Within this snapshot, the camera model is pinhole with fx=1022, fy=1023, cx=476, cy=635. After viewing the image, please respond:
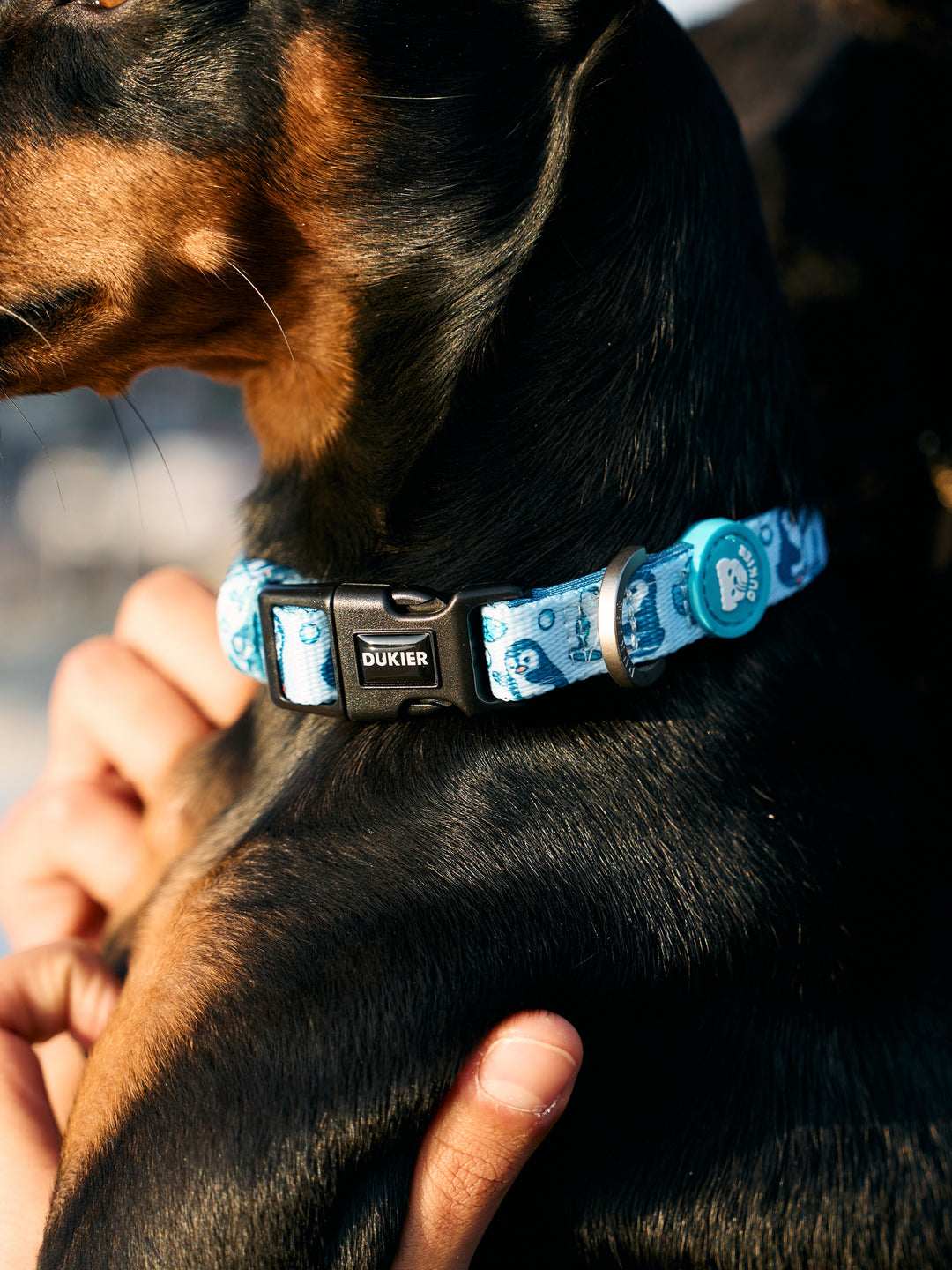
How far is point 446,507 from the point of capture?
1.10m

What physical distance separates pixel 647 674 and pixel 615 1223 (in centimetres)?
56

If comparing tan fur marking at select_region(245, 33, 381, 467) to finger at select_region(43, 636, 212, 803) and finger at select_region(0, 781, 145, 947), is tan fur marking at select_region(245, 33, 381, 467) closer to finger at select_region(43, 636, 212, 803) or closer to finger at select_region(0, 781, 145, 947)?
finger at select_region(43, 636, 212, 803)

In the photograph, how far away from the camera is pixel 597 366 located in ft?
3.50

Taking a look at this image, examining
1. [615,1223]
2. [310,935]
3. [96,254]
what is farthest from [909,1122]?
[96,254]

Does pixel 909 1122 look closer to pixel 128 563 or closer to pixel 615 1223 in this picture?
pixel 615 1223

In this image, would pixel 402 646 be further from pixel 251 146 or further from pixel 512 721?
pixel 251 146

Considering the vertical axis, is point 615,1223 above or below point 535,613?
below

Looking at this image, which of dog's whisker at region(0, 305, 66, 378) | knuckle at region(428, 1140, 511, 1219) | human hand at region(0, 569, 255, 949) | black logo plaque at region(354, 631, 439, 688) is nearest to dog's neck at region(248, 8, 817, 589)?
black logo plaque at region(354, 631, 439, 688)

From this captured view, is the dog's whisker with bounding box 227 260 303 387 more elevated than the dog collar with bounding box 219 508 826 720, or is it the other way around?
the dog's whisker with bounding box 227 260 303 387

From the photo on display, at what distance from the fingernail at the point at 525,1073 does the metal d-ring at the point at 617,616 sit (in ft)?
1.09

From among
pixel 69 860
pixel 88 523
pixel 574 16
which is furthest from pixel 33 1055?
pixel 88 523

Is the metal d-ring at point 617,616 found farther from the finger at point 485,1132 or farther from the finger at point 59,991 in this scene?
the finger at point 59,991

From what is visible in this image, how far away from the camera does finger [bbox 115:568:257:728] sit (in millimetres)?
1733

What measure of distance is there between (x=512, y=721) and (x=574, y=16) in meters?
0.73
